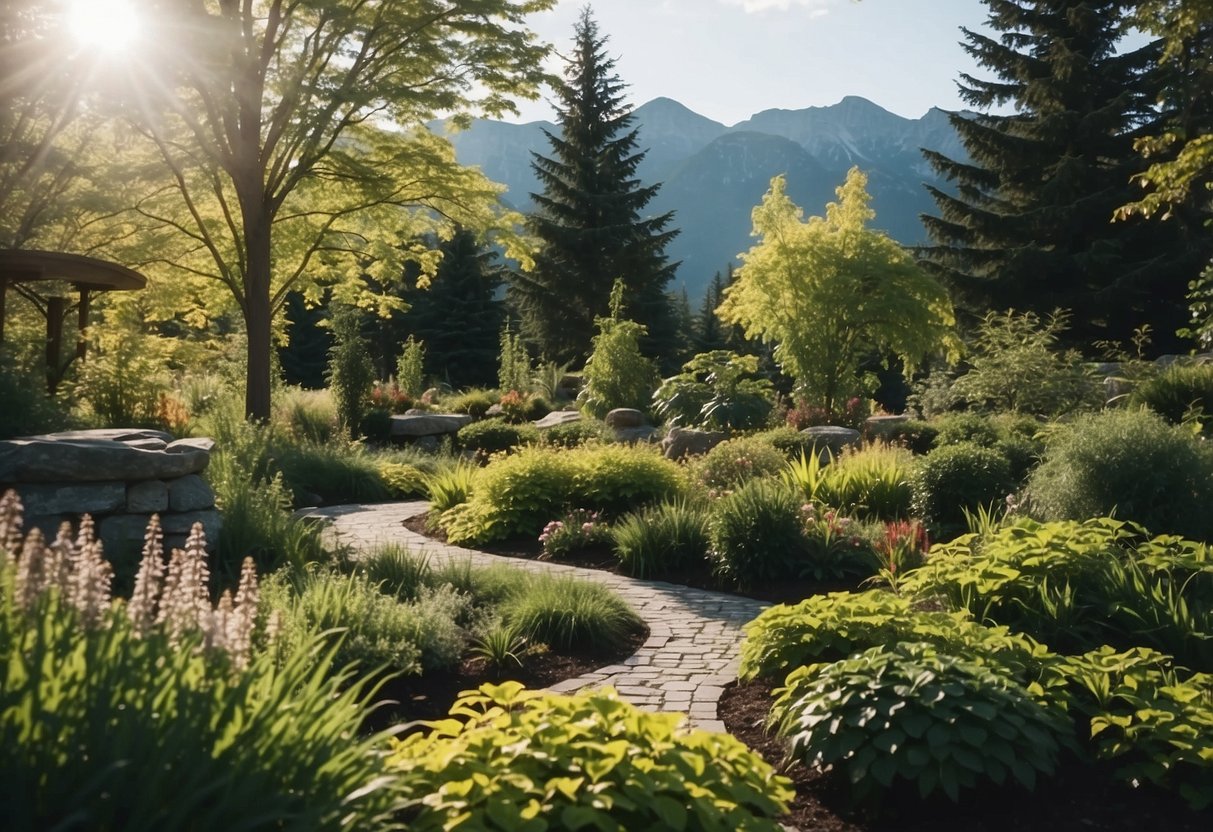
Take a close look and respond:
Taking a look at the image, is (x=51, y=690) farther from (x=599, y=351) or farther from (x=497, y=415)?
(x=497, y=415)

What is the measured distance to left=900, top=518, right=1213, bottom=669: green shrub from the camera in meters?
4.69

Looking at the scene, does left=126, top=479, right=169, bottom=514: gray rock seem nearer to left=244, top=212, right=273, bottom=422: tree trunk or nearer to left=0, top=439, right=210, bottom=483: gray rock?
left=0, top=439, right=210, bottom=483: gray rock

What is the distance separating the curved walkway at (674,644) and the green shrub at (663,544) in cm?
23

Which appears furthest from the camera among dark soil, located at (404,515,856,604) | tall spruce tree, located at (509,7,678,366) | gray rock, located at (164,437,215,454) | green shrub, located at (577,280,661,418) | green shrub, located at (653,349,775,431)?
tall spruce tree, located at (509,7,678,366)

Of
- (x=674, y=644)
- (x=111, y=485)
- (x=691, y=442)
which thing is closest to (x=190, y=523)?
(x=111, y=485)

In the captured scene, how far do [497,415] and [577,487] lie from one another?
38.3ft

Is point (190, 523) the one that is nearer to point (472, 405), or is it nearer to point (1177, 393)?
point (1177, 393)

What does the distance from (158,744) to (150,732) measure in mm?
38

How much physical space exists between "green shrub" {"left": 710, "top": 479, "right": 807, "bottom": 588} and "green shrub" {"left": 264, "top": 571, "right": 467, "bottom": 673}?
288 centimetres

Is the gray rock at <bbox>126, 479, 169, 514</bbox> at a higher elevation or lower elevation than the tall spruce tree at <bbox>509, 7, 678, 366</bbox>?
lower

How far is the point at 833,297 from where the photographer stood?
17.7 metres

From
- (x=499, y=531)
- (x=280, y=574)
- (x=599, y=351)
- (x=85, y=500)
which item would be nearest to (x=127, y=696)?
(x=280, y=574)

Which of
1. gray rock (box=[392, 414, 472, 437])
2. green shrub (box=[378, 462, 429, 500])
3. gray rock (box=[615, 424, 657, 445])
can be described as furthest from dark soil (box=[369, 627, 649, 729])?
gray rock (box=[392, 414, 472, 437])

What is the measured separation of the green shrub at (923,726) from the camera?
3.39 meters
